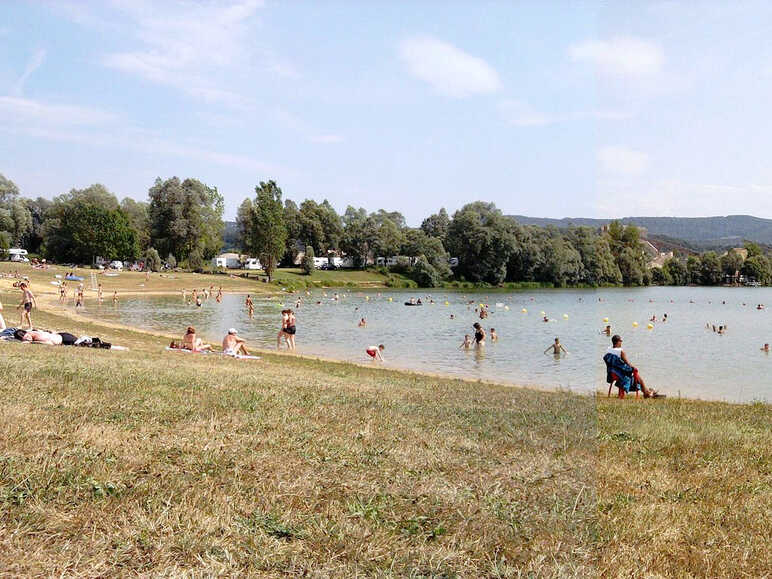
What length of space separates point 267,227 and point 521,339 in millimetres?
67669

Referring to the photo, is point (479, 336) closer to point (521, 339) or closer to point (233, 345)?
point (521, 339)

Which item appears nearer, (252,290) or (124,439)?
(124,439)

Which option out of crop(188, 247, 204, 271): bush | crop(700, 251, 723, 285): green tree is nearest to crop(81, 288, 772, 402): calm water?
crop(188, 247, 204, 271): bush

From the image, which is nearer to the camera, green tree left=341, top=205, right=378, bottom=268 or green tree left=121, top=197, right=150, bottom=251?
green tree left=121, top=197, right=150, bottom=251

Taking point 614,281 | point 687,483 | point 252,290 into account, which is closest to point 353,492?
point 687,483

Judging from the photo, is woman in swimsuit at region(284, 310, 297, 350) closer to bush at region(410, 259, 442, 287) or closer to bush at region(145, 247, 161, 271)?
bush at region(145, 247, 161, 271)

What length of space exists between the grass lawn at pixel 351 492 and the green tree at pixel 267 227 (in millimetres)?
93204

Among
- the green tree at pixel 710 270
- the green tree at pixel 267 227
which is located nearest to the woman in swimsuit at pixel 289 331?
the green tree at pixel 267 227

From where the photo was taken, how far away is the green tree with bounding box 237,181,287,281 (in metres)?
99.5

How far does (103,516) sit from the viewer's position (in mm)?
3920

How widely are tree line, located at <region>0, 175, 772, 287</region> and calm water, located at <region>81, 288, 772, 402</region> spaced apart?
129 ft

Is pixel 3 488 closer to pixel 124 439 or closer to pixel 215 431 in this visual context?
pixel 124 439

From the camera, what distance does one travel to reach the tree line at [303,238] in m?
100

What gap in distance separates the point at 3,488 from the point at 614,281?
134392mm
